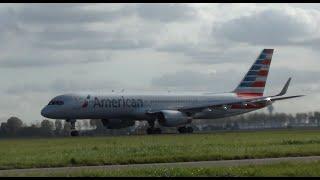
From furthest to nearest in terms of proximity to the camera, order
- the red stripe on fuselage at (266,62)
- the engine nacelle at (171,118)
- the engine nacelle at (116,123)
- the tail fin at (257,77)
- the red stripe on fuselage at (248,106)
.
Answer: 1. the red stripe on fuselage at (266,62)
2. the tail fin at (257,77)
3. the red stripe on fuselage at (248,106)
4. the engine nacelle at (116,123)
5. the engine nacelle at (171,118)

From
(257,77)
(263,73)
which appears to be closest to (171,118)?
(257,77)

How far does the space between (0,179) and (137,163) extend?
751cm

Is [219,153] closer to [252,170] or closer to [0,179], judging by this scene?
[252,170]

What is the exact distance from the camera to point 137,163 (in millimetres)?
25641

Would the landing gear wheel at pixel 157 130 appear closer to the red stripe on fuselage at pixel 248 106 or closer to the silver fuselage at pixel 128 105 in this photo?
the silver fuselage at pixel 128 105

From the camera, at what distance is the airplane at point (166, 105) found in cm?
6250

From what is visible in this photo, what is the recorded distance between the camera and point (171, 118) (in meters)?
64.6

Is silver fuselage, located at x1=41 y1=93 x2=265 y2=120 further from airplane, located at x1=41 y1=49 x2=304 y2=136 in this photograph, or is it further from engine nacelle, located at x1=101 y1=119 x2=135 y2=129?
engine nacelle, located at x1=101 y1=119 x2=135 y2=129

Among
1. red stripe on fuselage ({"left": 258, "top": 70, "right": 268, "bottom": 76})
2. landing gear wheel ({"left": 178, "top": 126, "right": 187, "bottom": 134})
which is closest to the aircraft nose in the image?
landing gear wheel ({"left": 178, "top": 126, "right": 187, "bottom": 134})

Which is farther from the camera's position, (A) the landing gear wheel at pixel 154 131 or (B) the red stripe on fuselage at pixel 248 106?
(B) the red stripe on fuselage at pixel 248 106

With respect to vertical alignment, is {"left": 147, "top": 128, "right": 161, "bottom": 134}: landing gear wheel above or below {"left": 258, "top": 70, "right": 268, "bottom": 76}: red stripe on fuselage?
below

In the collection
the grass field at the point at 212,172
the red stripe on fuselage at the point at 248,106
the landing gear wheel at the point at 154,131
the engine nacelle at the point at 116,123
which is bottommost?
the grass field at the point at 212,172

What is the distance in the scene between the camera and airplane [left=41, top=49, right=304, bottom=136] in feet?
205

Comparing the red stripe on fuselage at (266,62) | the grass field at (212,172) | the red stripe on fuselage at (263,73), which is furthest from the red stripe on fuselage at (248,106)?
the grass field at (212,172)
